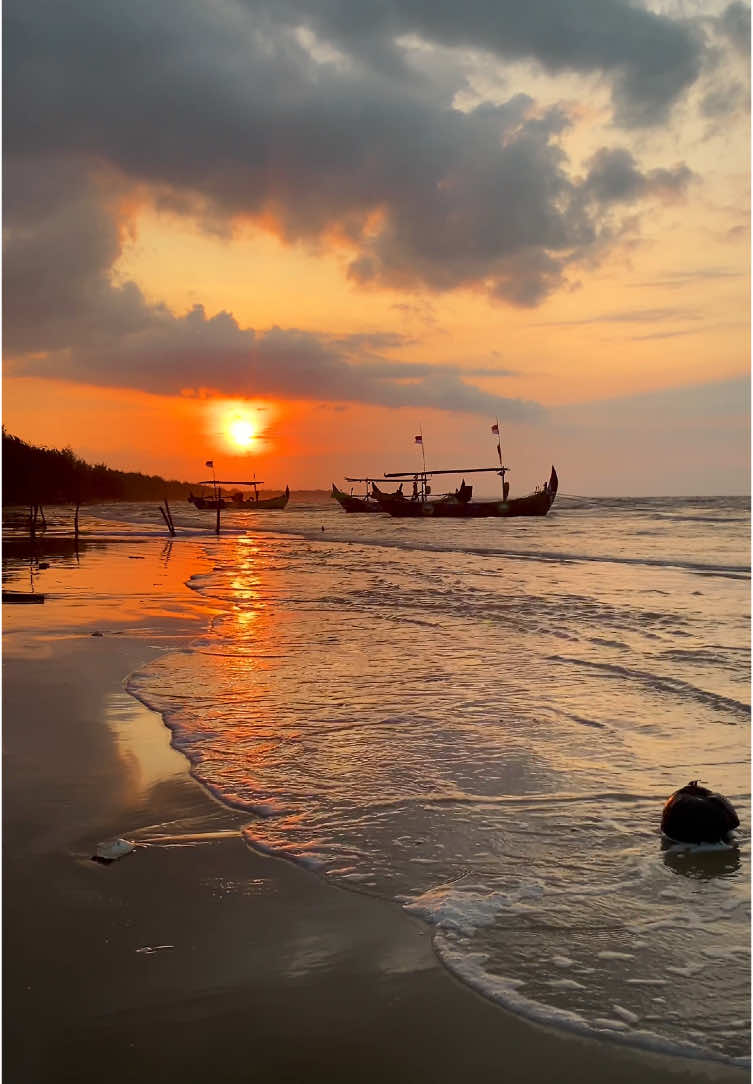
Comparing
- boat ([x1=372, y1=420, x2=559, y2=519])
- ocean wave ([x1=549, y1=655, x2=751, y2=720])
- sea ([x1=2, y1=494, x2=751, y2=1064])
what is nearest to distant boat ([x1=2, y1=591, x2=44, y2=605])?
sea ([x1=2, y1=494, x2=751, y2=1064])

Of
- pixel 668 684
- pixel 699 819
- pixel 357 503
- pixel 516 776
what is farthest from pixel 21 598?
pixel 357 503

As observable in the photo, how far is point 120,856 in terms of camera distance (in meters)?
5.64

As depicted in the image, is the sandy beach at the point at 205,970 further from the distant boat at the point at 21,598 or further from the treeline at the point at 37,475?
the treeline at the point at 37,475

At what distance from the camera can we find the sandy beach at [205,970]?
3621 millimetres

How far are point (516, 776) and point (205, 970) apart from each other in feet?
13.1

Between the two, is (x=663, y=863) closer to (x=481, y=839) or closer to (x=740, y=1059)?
(x=481, y=839)

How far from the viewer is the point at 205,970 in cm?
429

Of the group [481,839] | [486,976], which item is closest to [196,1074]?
[486,976]

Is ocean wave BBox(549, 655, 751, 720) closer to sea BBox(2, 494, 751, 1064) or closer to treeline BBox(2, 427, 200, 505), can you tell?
sea BBox(2, 494, 751, 1064)

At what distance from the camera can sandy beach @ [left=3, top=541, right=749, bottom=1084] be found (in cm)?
362

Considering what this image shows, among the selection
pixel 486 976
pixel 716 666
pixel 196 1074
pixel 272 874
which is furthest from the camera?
pixel 716 666

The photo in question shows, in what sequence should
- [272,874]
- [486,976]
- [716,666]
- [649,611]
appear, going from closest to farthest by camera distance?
[486,976]
[272,874]
[716,666]
[649,611]

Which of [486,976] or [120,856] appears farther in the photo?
[120,856]

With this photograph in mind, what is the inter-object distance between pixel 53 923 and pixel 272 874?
1.39 m
